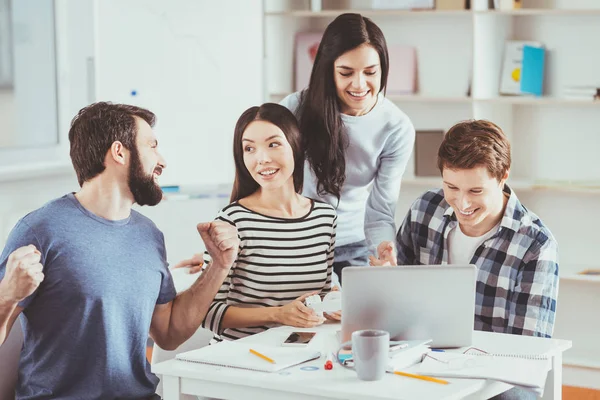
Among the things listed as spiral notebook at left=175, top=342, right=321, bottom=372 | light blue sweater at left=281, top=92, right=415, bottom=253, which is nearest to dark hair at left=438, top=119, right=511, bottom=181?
light blue sweater at left=281, top=92, right=415, bottom=253

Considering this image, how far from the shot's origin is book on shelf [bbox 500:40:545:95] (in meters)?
4.38

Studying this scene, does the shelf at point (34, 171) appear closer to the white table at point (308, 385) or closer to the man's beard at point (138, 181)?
the man's beard at point (138, 181)

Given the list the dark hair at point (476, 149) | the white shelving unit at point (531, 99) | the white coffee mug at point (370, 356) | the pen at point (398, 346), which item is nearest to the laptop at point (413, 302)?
→ the pen at point (398, 346)

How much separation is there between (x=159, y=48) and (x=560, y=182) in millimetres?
1887

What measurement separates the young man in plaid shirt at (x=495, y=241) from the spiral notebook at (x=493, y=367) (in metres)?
0.37

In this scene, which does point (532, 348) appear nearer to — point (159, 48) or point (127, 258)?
point (127, 258)

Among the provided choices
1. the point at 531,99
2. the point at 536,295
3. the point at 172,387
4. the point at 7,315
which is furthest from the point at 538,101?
Answer: the point at 7,315

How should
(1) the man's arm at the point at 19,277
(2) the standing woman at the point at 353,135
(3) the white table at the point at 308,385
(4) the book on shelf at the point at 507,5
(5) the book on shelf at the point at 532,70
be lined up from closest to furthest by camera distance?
(3) the white table at the point at 308,385
(1) the man's arm at the point at 19,277
(2) the standing woman at the point at 353,135
(4) the book on shelf at the point at 507,5
(5) the book on shelf at the point at 532,70

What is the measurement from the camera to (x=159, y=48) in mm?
4277

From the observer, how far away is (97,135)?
221cm

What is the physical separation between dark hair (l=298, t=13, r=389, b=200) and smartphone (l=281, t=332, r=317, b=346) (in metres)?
0.78

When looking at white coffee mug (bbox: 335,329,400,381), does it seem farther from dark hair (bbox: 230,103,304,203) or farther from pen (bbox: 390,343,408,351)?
dark hair (bbox: 230,103,304,203)

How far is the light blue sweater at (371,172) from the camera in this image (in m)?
2.95

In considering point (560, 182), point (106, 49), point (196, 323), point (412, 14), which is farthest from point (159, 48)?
point (196, 323)
